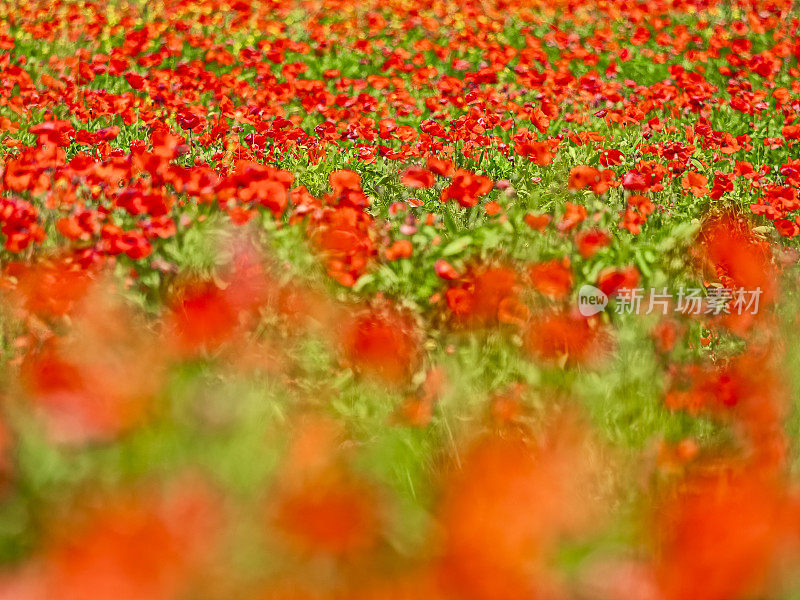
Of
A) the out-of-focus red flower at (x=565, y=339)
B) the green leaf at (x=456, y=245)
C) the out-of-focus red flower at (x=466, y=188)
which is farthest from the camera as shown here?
the out-of-focus red flower at (x=466, y=188)

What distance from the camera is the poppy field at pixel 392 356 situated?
833 millimetres

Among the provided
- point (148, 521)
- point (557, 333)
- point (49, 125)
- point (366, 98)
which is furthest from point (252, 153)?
point (148, 521)

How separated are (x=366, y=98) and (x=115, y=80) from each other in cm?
248

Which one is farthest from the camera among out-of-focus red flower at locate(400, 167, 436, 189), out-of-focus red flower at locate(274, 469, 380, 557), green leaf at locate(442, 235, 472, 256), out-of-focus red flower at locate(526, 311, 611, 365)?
out-of-focus red flower at locate(400, 167, 436, 189)

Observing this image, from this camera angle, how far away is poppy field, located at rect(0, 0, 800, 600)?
2.73 ft

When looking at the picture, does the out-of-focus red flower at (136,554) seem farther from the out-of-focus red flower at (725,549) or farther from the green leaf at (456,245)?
the green leaf at (456,245)

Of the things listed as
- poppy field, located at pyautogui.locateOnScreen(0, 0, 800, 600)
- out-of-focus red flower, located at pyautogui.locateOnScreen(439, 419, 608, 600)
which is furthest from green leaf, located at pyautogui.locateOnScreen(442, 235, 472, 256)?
out-of-focus red flower, located at pyautogui.locateOnScreen(439, 419, 608, 600)

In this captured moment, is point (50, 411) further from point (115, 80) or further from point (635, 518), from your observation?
point (115, 80)

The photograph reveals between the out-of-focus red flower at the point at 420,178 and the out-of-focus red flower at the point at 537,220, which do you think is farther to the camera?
the out-of-focus red flower at the point at 420,178

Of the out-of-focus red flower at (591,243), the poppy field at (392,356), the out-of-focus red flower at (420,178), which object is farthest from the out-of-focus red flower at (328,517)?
the out-of-focus red flower at (420,178)

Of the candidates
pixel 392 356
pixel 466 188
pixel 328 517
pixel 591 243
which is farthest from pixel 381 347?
pixel 328 517

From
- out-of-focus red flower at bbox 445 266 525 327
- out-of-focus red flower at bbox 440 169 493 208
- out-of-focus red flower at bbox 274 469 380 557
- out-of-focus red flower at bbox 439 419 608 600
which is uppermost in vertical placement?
out-of-focus red flower at bbox 439 419 608 600

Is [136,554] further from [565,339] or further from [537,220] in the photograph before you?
[537,220]

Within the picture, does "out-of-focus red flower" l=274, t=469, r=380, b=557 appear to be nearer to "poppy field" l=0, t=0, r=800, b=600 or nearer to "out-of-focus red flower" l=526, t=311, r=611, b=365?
"poppy field" l=0, t=0, r=800, b=600
